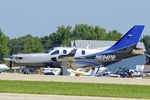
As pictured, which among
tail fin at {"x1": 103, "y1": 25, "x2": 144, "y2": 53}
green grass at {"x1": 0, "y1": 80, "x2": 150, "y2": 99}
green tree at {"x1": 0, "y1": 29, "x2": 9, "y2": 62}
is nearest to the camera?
green grass at {"x1": 0, "y1": 80, "x2": 150, "y2": 99}

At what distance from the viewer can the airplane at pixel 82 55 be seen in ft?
169

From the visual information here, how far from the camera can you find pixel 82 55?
52812 mm

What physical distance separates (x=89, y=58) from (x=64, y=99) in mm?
32131

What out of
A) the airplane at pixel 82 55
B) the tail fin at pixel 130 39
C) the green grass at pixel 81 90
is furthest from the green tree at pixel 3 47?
the green grass at pixel 81 90

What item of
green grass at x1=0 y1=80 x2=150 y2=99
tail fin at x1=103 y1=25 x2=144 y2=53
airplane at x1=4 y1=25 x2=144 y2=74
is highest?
tail fin at x1=103 y1=25 x2=144 y2=53

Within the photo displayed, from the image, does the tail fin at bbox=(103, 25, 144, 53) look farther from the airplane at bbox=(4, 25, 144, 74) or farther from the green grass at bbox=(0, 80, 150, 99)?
the green grass at bbox=(0, 80, 150, 99)

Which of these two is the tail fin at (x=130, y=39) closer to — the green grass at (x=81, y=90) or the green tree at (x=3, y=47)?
the green grass at (x=81, y=90)

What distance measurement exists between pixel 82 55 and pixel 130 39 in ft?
19.8

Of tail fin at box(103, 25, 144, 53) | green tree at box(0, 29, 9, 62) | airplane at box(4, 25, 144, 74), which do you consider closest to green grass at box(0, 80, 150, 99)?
airplane at box(4, 25, 144, 74)

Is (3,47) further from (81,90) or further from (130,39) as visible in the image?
(81,90)

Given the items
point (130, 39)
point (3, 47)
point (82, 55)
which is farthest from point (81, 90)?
point (3, 47)

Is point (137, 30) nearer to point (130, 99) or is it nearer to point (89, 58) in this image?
point (89, 58)

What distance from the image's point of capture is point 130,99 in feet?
75.0

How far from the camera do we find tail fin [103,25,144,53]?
→ 180ft
